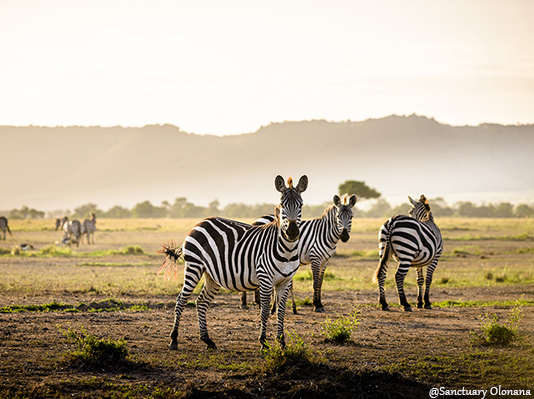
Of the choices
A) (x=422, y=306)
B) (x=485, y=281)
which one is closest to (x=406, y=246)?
(x=422, y=306)

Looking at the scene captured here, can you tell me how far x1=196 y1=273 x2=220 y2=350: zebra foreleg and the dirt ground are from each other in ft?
0.87

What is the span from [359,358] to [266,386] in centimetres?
213

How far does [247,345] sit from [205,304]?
1.06 metres

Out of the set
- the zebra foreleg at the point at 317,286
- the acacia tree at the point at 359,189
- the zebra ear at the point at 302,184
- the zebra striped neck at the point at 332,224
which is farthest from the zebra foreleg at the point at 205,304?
the acacia tree at the point at 359,189

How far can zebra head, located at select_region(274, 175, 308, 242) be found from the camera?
8.84 meters

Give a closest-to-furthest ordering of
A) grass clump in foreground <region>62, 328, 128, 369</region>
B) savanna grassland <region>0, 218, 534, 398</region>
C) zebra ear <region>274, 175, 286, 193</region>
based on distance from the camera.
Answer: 1. savanna grassland <region>0, 218, 534, 398</region>
2. grass clump in foreground <region>62, 328, 128, 369</region>
3. zebra ear <region>274, 175, 286, 193</region>

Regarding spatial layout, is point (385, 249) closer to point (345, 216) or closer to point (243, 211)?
point (345, 216)

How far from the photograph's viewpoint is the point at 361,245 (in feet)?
134

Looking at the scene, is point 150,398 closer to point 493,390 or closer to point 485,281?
point 493,390

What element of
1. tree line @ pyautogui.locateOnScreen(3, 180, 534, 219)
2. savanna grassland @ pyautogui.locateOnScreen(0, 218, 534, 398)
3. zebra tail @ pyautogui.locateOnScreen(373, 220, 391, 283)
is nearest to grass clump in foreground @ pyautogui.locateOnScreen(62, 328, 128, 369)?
savanna grassland @ pyautogui.locateOnScreen(0, 218, 534, 398)

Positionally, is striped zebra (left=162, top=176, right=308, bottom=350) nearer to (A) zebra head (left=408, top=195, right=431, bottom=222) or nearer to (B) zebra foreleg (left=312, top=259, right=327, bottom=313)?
(B) zebra foreleg (left=312, top=259, right=327, bottom=313)

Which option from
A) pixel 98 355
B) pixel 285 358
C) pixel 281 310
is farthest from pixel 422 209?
pixel 98 355

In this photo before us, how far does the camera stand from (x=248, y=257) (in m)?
9.87

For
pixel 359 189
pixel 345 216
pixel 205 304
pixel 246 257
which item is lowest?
pixel 205 304
